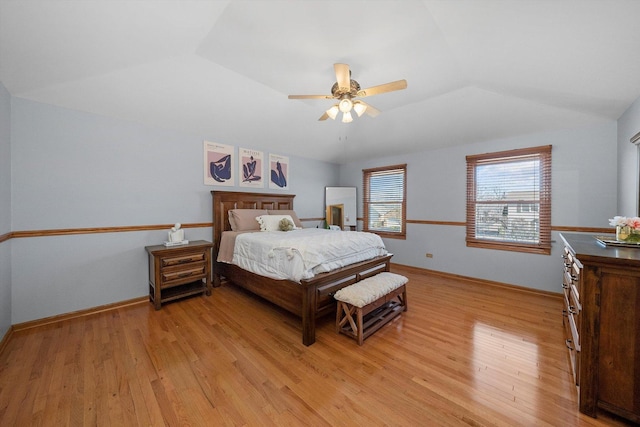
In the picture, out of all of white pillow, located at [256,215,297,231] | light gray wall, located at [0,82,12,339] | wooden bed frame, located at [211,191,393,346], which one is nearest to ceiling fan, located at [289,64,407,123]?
wooden bed frame, located at [211,191,393,346]

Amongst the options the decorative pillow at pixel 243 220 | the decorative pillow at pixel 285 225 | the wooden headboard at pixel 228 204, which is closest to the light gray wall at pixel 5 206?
the wooden headboard at pixel 228 204

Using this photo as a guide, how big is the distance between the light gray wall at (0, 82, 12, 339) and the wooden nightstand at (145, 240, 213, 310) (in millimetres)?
1124

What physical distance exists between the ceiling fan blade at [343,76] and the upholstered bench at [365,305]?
200 centimetres

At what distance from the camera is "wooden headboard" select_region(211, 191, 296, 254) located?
12.5ft

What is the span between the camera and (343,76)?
219 centimetres

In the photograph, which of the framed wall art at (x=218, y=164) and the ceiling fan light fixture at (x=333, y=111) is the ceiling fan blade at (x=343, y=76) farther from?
the framed wall art at (x=218, y=164)

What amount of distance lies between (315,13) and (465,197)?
3649 mm

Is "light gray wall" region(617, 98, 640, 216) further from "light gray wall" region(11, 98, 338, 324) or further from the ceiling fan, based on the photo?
"light gray wall" region(11, 98, 338, 324)

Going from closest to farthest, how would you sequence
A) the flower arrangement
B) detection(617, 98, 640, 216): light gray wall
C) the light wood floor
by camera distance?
1. the light wood floor
2. the flower arrangement
3. detection(617, 98, 640, 216): light gray wall

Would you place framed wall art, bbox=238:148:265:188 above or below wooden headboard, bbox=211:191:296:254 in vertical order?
above

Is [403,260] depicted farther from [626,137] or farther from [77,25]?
[77,25]

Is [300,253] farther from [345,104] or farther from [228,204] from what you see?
[228,204]

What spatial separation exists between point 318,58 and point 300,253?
1.99 meters

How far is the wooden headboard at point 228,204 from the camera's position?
Answer: 3812 mm
